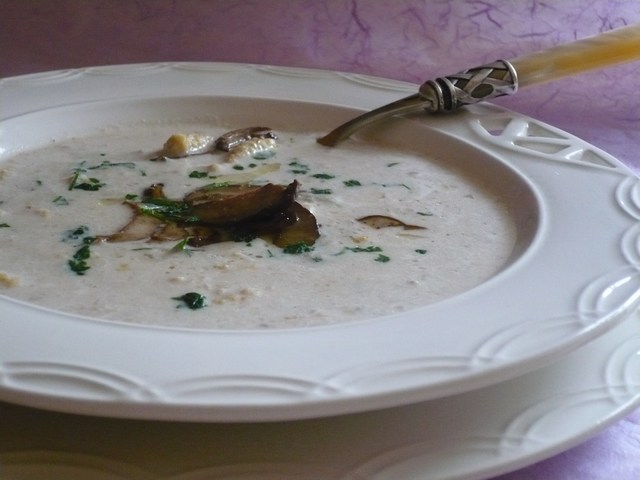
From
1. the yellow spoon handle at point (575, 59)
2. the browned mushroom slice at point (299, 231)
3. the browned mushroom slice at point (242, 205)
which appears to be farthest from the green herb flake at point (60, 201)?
the yellow spoon handle at point (575, 59)

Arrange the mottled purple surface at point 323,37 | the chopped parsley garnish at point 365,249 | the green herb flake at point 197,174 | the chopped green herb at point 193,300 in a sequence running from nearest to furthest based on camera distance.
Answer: the chopped green herb at point 193,300 < the chopped parsley garnish at point 365,249 < the green herb flake at point 197,174 < the mottled purple surface at point 323,37

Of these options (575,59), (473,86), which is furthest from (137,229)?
(575,59)

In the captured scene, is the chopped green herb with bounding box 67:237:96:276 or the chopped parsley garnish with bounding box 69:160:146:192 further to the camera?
the chopped parsley garnish with bounding box 69:160:146:192

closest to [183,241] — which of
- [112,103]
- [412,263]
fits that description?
[412,263]

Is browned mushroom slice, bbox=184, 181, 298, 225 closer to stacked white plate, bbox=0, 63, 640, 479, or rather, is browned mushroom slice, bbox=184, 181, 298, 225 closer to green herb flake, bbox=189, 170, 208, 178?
green herb flake, bbox=189, 170, 208, 178

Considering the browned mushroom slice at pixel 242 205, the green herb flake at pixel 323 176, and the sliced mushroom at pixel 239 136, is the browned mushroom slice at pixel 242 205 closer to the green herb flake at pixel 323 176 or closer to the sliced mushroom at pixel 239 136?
the green herb flake at pixel 323 176

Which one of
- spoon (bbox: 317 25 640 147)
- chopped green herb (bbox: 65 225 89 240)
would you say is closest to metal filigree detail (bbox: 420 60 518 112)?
spoon (bbox: 317 25 640 147)

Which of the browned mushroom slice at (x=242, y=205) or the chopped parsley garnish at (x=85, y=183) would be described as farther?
the chopped parsley garnish at (x=85, y=183)

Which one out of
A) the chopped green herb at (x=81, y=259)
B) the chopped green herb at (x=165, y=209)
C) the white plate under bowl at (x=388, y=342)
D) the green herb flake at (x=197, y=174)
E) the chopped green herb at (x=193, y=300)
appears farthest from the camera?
the green herb flake at (x=197, y=174)

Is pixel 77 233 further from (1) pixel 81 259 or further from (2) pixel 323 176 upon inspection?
→ (2) pixel 323 176
